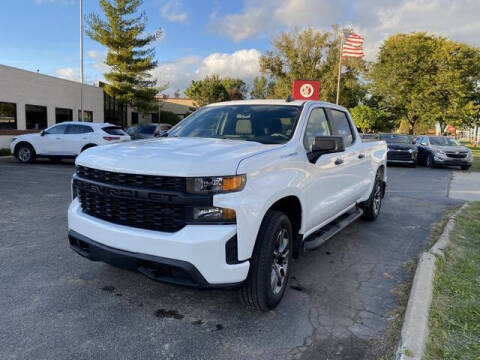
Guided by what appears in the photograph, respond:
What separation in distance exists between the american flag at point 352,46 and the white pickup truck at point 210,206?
55.5ft

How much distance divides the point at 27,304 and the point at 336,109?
413 centimetres

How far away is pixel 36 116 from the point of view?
65.7 ft

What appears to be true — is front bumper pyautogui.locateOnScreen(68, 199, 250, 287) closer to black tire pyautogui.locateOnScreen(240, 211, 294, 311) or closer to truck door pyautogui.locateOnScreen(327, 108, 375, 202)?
black tire pyautogui.locateOnScreen(240, 211, 294, 311)

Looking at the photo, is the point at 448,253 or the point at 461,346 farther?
the point at 448,253

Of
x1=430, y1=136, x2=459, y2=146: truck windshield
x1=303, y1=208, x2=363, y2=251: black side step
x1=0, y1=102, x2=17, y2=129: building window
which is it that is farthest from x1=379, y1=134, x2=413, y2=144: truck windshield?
x1=0, y1=102, x2=17, y2=129: building window

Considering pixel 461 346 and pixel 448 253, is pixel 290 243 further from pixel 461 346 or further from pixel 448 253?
pixel 448 253

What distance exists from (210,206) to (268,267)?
0.73 meters

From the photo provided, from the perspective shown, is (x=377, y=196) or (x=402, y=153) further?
(x=402, y=153)

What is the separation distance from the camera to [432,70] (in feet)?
120

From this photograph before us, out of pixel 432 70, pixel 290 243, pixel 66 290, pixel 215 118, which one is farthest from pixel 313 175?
pixel 432 70

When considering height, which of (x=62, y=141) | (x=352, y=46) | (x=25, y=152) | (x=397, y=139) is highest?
(x=352, y=46)

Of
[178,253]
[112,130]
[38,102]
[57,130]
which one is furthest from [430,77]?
[178,253]

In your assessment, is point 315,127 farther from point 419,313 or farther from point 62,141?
point 62,141

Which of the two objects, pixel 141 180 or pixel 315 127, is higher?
pixel 315 127
